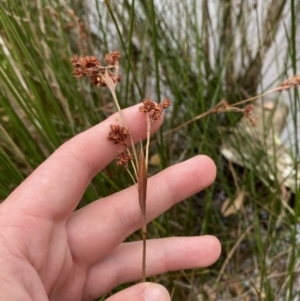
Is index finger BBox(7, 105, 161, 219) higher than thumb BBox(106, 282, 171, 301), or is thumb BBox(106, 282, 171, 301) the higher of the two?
Result: index finger BBox(7, 105, 161, 219)

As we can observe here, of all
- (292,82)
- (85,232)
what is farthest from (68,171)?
(292,82)

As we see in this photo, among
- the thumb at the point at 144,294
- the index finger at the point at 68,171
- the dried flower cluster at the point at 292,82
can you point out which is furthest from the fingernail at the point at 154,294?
the dried flower cluster at the point at 292,82

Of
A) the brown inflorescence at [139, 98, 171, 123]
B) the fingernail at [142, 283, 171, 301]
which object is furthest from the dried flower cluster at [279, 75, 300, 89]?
the fingernail at [142, 283, 171, 301]

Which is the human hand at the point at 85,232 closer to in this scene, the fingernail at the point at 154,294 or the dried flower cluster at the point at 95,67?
the fingernail at the point at 154,294

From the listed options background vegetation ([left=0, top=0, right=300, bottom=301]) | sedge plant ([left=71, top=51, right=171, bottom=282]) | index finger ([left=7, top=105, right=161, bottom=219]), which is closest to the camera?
sedge plant ([left=71, top=51, right=171, bottom=282])

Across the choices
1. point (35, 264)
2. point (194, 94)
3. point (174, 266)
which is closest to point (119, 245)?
point (174, 266)

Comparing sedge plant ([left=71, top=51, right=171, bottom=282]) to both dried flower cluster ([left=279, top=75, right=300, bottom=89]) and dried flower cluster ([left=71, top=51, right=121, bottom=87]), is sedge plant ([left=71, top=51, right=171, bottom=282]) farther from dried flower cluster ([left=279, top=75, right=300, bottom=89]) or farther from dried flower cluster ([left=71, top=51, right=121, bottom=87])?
dried flower cluster ([left=279, top=75, right=300, bottom=89])

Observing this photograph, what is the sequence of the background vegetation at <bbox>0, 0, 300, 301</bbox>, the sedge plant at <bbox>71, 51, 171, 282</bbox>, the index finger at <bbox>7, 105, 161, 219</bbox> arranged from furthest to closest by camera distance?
the background vegetation at <bbox>0, 0, 300, 301</bbox>
the index finger at <bbox>7, 105, 161, 219</bbox>
the sedge plant at <bbox>71, 51, 171, 282</bbox>

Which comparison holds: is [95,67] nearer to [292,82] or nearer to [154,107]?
[154,107]
